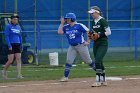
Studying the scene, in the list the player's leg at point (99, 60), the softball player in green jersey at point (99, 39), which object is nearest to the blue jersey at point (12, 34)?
the softball player in green jersey at point (99, 39)

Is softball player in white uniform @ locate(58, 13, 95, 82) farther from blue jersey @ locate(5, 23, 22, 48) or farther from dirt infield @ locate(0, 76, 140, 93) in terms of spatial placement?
blue jersey @ locate(5, 23, 22, 48)

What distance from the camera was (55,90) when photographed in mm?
12695

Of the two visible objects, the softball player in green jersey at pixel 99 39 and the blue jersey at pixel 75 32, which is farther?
the blue jersey at pixel 75 32

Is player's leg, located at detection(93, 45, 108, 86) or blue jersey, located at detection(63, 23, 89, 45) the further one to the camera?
blue jersey, located at detection(63, 23, 89, 45)

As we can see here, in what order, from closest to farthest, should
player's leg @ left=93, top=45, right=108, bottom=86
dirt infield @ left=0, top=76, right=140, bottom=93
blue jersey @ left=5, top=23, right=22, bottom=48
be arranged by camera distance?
1. dirt infield @ left=0, top=76, right=140, bottom=93
2. player's leg @ left=93, top=45, right=108, bottom=86
3. blue jersey @ left=5, top=23, right=22, bottom=48

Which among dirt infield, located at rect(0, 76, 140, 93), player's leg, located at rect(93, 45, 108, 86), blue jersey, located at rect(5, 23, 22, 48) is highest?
blue jersey, located at rect(5, 23, 22, 48)

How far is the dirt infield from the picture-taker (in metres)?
12.5

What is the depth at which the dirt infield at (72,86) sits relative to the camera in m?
12.5

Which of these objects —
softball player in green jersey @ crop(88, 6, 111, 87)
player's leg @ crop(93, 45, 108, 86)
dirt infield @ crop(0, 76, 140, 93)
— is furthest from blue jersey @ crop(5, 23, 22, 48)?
player's leg @ crop(93, 45, 108, 86)

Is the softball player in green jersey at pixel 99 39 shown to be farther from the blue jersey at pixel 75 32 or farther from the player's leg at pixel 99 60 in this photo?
the blue jersey at pixel 75 32

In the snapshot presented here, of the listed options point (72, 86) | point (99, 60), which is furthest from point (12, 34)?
point (99, 60)

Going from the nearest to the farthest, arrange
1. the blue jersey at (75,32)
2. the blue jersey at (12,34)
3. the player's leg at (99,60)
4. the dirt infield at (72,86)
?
the dirt infield at (72,86), the player's leg at (99,60), the blue jersey at (75,32), the blue jersey at (12,34)

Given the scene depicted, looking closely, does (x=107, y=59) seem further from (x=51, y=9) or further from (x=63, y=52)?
(x=51, y=9)

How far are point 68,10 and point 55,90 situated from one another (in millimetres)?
20072
